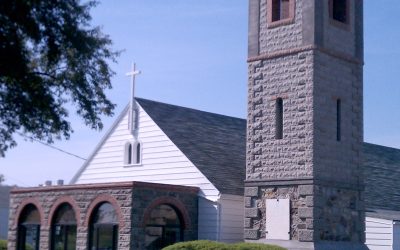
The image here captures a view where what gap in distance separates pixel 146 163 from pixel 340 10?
1012cm

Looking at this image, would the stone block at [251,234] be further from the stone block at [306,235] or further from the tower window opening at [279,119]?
the tower window opening at [279,119]

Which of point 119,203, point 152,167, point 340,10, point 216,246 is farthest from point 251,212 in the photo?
point 340,10

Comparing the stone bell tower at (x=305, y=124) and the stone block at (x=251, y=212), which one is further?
the stone block at (x=251, y=212)

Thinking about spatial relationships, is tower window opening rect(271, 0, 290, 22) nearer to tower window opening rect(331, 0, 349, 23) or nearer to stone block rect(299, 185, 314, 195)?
tower window opening rect(331, 0, 349, 23)

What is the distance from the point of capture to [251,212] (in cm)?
2767

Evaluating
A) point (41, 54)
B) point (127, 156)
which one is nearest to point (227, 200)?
point (127, 156)

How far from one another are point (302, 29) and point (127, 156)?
10321 millimetres

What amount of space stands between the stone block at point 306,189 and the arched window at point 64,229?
935 cm

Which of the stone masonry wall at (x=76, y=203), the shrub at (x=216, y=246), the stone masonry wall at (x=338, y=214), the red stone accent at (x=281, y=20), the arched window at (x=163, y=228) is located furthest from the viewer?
the arched window at (x=163, y=228)

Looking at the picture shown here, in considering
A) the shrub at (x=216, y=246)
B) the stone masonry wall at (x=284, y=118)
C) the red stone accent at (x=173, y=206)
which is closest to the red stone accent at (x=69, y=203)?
the red stone accent at (x=173, y=206)

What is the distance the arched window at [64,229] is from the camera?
30.4 metres

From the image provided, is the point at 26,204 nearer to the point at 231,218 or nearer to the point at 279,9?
the point at 231,218

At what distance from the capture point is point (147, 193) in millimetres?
28172

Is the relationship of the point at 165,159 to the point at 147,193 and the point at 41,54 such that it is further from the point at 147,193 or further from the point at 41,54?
the point at 41,54
